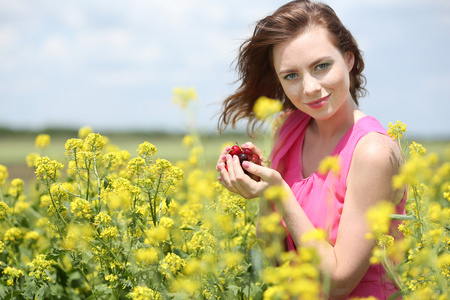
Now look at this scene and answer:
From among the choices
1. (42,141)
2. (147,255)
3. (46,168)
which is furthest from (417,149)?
(42,141)

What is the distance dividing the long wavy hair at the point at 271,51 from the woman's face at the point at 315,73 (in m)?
0.07

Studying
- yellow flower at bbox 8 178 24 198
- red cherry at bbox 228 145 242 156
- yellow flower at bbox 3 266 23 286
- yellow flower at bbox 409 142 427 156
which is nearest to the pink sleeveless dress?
yellow flower at bbox 409 142 427 156

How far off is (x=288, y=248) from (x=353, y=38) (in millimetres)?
1271

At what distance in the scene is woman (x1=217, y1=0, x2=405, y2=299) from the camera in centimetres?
238

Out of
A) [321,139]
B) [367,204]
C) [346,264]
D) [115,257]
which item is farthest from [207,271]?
[321,139]

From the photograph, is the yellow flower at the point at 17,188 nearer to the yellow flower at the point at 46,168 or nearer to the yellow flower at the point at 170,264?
the yellow flower at the point at 46,168

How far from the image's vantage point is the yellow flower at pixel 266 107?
268 cm

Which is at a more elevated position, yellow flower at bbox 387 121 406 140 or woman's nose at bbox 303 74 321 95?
woman's nose at bbox 303 74 321 95

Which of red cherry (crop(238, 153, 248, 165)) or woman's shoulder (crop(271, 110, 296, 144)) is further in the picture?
woman's shoulder (crop(271, 110, 296, 144))

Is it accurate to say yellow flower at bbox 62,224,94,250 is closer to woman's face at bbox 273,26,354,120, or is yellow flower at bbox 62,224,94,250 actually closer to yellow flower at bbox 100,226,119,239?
yellow flower at bbox 100,226,119,239

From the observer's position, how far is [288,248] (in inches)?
118

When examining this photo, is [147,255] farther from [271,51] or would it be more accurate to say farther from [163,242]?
[271,51]

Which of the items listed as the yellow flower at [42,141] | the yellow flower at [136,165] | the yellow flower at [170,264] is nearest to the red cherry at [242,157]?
the yellow flower at [136,165]

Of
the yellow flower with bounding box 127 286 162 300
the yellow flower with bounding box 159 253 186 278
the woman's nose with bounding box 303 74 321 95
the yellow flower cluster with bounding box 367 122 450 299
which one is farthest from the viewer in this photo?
the woman's nose with bounding box 303 74 321 95
